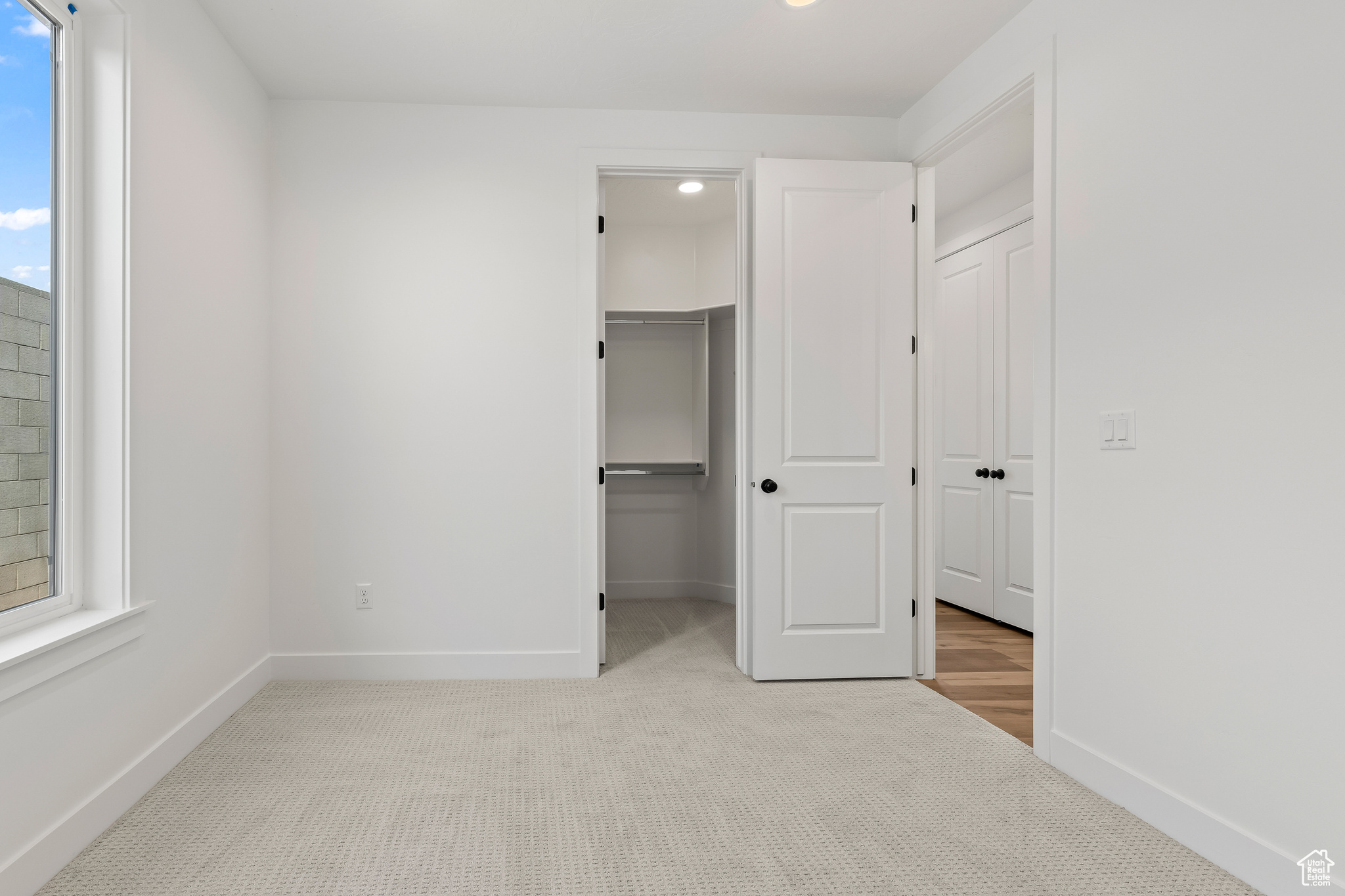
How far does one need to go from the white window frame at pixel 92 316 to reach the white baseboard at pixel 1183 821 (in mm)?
2833

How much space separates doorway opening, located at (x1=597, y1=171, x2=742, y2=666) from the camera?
4941 mm

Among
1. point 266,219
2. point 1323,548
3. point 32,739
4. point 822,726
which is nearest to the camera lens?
point 1323,548

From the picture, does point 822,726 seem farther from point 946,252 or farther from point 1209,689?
point 946,252

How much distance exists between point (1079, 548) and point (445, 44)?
283 cm

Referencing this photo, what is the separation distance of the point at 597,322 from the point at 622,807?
6.80 ft

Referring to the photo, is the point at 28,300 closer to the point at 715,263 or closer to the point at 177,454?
the point at 177,454

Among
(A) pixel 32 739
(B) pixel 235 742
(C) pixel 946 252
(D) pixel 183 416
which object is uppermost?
(C) pixel 946 252

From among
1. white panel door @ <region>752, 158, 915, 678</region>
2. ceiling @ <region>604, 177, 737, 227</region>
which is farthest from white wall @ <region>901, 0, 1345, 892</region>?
ceiling @ <region>604, 177, 737, 227</region>

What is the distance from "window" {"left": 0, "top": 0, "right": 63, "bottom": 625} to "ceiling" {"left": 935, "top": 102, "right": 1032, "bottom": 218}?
332 cm

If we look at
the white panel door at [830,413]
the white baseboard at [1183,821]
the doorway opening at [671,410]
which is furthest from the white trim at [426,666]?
the white baseboard at [1183,821]

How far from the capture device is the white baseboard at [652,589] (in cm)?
515

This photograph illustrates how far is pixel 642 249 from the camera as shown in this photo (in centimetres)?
503

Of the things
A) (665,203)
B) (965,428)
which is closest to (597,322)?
(665,203)

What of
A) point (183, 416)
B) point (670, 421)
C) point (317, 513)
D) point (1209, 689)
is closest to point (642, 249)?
point (670, 421)
